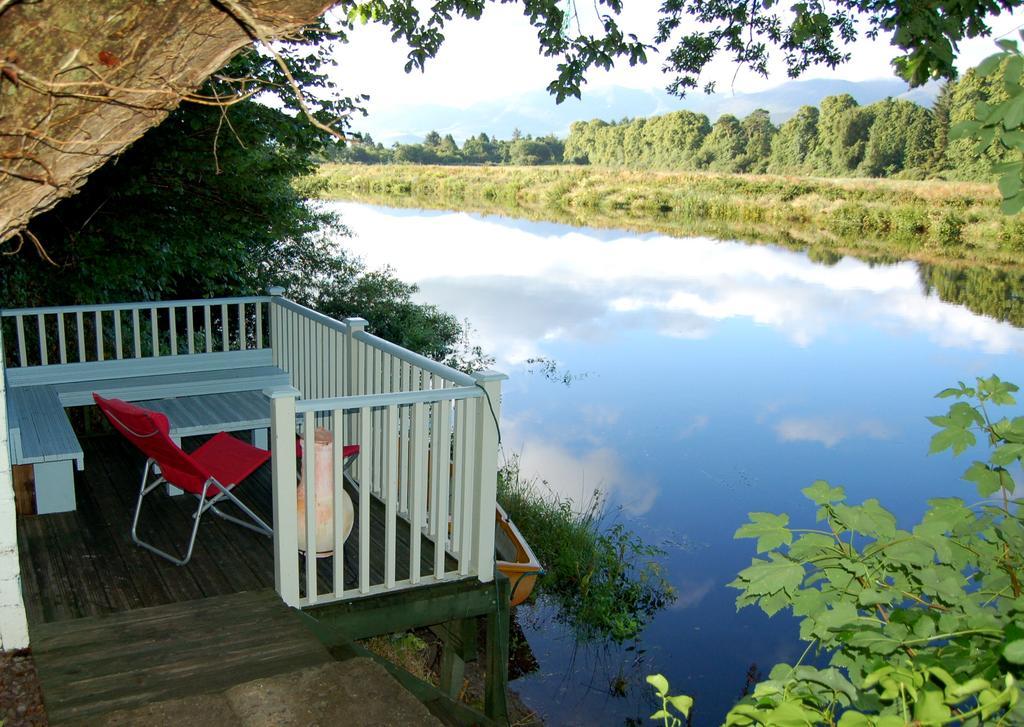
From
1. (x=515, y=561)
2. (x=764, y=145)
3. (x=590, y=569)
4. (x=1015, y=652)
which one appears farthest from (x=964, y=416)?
(x=764, y=145)

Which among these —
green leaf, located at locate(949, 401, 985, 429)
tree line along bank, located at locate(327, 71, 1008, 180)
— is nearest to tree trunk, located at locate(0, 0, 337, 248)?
green leaf, located at locate(949, 401, 985, 429)

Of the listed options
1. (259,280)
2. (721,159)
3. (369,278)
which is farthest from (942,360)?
(721,159)

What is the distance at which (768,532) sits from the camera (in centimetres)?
174

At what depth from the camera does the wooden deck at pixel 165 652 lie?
111 inches

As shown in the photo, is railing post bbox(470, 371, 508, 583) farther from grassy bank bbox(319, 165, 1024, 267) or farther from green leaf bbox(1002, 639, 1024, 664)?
grassy bank bbox(319, 165, 1024, 267)

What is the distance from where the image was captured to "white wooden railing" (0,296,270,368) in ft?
19.9

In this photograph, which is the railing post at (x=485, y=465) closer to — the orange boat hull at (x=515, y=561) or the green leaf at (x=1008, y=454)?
the orange boat hull at (x=515, y=561)

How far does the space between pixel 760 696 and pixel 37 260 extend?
8301 millimetres

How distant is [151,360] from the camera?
632cm

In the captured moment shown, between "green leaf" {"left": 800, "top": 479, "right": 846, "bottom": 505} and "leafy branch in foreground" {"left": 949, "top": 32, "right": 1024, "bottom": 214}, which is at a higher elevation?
"leafy branch in foreground" {"left": 949, "top": 32, "right": 1024, "bottom": 214}

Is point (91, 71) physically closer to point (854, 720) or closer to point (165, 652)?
point (854, 720)

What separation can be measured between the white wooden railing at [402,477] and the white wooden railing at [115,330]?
5.70 ft

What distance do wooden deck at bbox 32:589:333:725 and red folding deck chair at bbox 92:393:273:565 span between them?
0.57 metres

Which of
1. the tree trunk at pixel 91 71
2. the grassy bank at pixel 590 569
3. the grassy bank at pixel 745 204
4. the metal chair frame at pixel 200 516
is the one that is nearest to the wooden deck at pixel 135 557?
the metal chair frame at pixel 200 516
